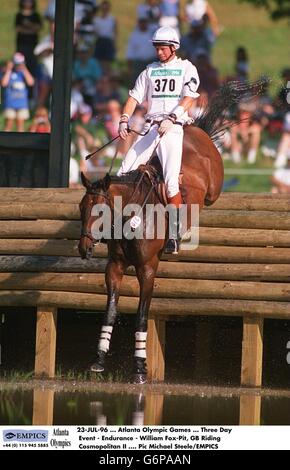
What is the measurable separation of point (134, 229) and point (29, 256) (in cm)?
168

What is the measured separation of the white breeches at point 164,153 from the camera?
13125 mm

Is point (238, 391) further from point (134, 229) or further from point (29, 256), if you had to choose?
point (29, 256)

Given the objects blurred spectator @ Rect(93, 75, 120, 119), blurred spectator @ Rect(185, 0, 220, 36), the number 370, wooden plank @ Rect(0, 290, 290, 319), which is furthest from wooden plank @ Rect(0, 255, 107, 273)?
blurred spectator @ Rect(185, 0, 220, 36)

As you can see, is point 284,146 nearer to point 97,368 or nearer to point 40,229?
point 40,229

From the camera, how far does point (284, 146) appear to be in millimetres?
26203

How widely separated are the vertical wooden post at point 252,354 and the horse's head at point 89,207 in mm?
1761

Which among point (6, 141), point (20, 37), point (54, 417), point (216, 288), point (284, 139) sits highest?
point (20, 37)

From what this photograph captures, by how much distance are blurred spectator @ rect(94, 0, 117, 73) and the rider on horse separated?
14656mm

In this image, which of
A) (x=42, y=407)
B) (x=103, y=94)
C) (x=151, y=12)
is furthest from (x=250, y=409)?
(x=151, y=12)

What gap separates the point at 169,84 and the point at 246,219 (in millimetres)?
1506

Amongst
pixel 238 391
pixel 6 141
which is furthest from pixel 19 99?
pixel 238 391

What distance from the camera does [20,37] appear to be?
84.5 feet

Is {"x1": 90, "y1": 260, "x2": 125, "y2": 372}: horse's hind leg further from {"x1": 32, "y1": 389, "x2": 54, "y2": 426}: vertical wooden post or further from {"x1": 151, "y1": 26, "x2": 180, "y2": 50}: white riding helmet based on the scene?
{"x1": 151, "y1": 26, "x2": 180, "y2": 50}: white riding helmet

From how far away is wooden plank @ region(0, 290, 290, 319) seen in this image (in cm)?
1315
